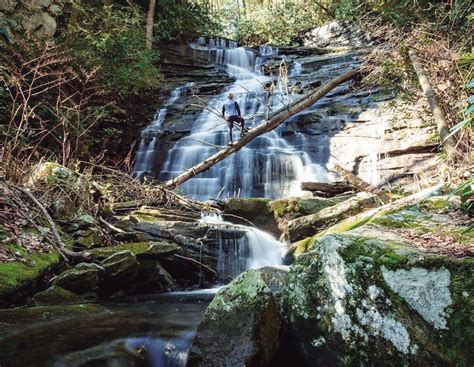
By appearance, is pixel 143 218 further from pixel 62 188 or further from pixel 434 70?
pixel 434 70

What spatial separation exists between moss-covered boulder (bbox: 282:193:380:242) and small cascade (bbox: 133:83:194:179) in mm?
6255

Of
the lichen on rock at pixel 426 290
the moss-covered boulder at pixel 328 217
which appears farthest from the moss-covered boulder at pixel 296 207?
the lichen on rock at pixel 426 290

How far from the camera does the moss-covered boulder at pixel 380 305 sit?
92.1 inches

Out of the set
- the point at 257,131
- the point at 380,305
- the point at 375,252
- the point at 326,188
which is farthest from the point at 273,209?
Result: the point at 380,305

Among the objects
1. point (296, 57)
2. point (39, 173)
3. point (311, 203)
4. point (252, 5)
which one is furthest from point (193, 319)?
point (252, 5)

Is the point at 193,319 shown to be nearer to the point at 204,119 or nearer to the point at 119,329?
the point at 119,329

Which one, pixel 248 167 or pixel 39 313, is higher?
pixel 248 167

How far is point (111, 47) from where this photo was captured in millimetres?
12039

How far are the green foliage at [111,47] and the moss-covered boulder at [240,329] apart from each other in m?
9.69

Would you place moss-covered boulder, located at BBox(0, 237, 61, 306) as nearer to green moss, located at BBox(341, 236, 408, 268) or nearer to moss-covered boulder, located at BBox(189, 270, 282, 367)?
moss-covered boulder, located at BBox(189, 270, 282, 367)

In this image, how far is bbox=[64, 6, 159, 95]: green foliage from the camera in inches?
447

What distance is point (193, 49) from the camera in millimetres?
19531

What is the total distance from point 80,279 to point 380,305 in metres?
3.62

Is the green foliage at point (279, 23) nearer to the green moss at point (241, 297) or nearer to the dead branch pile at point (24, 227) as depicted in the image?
the dead branch pile at point (24, 227)
